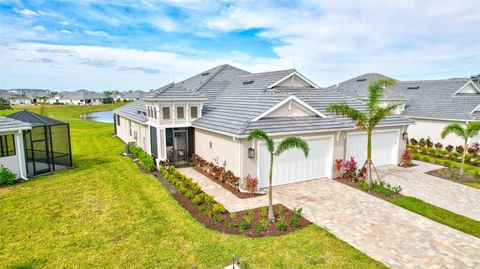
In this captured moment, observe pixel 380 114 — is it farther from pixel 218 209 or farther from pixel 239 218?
pixel 218 209

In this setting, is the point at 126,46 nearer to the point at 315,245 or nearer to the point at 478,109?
the point at 315,245

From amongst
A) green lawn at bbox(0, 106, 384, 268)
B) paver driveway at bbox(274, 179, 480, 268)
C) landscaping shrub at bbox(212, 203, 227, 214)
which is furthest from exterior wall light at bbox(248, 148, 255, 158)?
green lawn at bbox(0, 106, 384, 268)

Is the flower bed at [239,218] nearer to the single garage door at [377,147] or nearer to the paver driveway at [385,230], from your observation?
the paver driveway at [385,230]

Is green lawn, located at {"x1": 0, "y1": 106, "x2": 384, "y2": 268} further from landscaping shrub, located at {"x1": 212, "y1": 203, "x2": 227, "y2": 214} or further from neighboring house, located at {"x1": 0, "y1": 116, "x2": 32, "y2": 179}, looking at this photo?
neighboring house, located at {"x1": 0, "y1": 116, "x2": 32, "y2": 179}

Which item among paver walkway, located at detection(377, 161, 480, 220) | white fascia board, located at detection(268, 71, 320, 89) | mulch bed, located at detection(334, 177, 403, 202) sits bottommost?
paver walkway, located at detection(377, 161, 480, 220)

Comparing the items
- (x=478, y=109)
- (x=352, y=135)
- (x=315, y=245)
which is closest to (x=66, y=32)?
(x=352, y=135)

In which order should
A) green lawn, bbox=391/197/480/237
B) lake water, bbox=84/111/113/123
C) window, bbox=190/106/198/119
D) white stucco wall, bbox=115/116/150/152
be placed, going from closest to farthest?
1. green lawn, bbox=391/197/480/237
2. window, bbox=190/106/198/119
3. white stucco wall, bbox=115/116/150/152
4. lake water, bbox=84/111/113/123

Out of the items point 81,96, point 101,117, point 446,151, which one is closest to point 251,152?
point 446,151
